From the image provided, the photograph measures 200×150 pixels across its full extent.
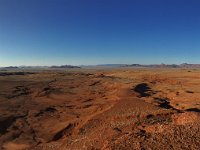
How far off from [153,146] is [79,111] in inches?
415

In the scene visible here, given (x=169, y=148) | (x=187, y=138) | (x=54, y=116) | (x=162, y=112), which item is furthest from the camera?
(x=54, y=116)

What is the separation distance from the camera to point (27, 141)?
13453mm

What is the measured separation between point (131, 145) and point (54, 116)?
956 centimetres

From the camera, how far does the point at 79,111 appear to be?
19.7m

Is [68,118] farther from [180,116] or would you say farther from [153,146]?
[153,146]

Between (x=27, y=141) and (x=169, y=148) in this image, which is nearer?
(x=169, y=148)

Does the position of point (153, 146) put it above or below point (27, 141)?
above

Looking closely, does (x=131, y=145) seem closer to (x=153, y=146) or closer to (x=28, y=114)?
(x=153, y=146)

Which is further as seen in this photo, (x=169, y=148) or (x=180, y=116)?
(x=180, y=116)

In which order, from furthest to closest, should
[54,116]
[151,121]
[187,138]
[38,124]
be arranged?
[54,116] → [38,124] → [151,121] → [187,138]

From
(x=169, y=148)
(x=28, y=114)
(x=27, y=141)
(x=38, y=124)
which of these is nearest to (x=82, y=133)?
(x=27, y=141)

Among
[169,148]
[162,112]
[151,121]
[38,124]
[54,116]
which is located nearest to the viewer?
[169,148]

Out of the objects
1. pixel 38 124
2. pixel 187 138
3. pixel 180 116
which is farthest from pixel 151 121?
pixel 38 124

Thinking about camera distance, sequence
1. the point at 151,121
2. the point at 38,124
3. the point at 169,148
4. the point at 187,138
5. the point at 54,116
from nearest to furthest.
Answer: the point at 169,148
the point at 187,138
the point at 151,121
the point at 38,124
the point at 54,116
